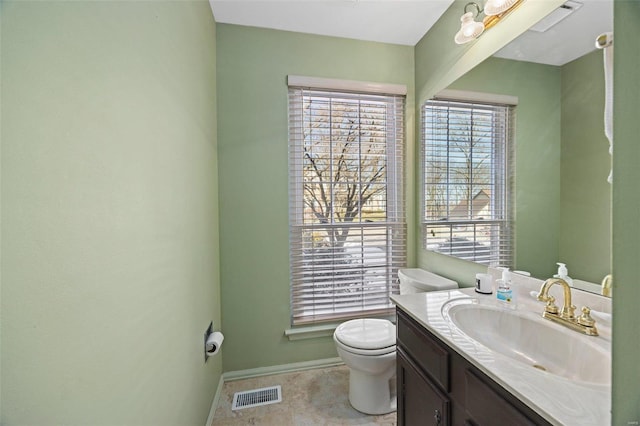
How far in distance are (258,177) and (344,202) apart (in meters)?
0.68

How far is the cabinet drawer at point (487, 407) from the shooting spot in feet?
2.09

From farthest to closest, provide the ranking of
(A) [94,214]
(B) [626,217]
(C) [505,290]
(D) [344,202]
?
1. (D) [344,202]
2. (C) [505,290]
3. (A) [94,214]
4. (B) [626,217]

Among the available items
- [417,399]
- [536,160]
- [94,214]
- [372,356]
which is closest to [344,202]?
[372,356]

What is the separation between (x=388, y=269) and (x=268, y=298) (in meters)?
0.98

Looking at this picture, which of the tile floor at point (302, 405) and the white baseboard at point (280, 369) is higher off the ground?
the white baseboard at point (280, 369)

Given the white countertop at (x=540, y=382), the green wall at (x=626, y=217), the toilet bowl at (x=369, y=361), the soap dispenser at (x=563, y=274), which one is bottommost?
the toilet bowl at (x=369, y=361)

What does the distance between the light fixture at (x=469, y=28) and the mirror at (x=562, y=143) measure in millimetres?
200

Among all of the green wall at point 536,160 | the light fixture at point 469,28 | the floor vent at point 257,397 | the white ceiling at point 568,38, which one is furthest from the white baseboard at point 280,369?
the light fixture at point 469,28

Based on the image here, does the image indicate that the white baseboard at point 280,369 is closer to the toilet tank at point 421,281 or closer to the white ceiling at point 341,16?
the toilet tank at point 421,281

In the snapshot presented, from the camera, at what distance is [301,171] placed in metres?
1.92

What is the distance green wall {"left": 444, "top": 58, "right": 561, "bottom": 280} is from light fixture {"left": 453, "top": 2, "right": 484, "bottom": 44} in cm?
23

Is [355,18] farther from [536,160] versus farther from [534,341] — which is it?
[534,341]

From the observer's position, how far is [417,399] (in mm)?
1078

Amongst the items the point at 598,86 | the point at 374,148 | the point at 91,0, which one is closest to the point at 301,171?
the point at 374,148
